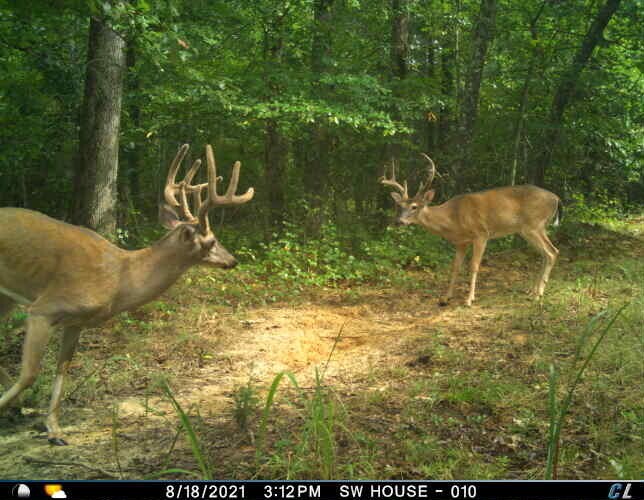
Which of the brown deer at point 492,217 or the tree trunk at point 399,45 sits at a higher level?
the tree trunk at point 399,45

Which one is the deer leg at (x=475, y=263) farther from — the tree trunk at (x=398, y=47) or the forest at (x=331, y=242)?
the tree trunk at (x=398, y=47)

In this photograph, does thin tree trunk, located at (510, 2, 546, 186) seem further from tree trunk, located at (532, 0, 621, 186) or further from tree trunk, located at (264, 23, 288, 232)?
tree trunk, located at (264, 23, 288, 232)

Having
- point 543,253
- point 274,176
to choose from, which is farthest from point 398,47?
point 543,253

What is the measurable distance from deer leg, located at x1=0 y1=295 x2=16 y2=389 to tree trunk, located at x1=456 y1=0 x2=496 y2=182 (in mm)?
9283

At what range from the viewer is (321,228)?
1212 cm

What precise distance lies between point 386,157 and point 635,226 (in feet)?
21.3

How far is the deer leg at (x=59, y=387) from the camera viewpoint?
4.52 metres

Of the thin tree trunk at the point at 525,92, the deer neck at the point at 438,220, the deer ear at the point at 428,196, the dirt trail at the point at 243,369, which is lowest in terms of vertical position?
the dirt trail at the point at 243,369

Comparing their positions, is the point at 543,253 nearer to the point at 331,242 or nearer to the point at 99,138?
the point at 331,242

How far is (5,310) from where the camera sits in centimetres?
520
